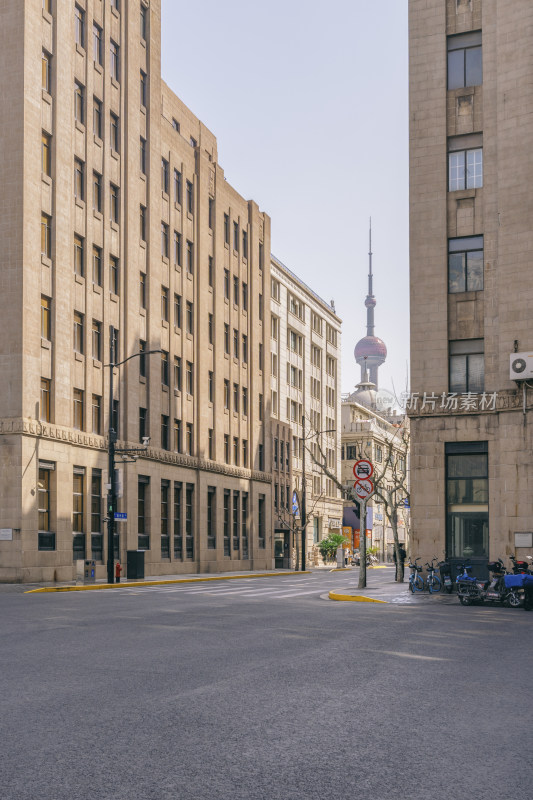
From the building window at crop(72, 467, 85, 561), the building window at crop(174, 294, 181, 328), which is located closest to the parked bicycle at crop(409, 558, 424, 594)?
the building window at crop(72, 467, 85, 561)

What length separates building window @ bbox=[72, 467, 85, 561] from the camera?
41.8 meters

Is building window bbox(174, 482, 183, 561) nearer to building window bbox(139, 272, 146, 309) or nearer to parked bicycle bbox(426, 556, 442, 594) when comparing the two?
building window bbox(139, 272, 146, 309)

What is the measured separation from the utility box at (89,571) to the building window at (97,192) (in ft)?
60.4

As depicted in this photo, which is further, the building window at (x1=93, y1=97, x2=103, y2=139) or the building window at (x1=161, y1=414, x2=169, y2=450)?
the building window at (x1=161, y1=414, x2=169, y2=450)

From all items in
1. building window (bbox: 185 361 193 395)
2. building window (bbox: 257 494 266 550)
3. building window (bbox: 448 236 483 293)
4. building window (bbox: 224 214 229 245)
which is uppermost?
building window (bbox: 224 214 229 245)

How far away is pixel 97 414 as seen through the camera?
147 feet

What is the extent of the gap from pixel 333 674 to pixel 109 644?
4150 millimetres

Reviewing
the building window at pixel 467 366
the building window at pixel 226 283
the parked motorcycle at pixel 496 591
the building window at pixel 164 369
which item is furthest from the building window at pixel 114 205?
the parked motorcycle at pixel 496 591

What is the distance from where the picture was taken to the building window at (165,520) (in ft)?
172

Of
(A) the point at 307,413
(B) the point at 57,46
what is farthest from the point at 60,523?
(A) the point at 307,413

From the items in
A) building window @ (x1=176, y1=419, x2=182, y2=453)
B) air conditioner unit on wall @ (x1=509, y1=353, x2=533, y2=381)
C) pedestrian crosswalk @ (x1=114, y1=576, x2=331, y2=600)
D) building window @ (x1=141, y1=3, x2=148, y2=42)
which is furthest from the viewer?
building window @ (x1=176, y1=419, x2=182, y2=453)

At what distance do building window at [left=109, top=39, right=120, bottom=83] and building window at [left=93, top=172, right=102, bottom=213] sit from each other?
19.8 feet

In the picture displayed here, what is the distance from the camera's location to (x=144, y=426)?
50688 mm

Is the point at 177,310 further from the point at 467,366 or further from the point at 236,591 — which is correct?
the point at 467,366
